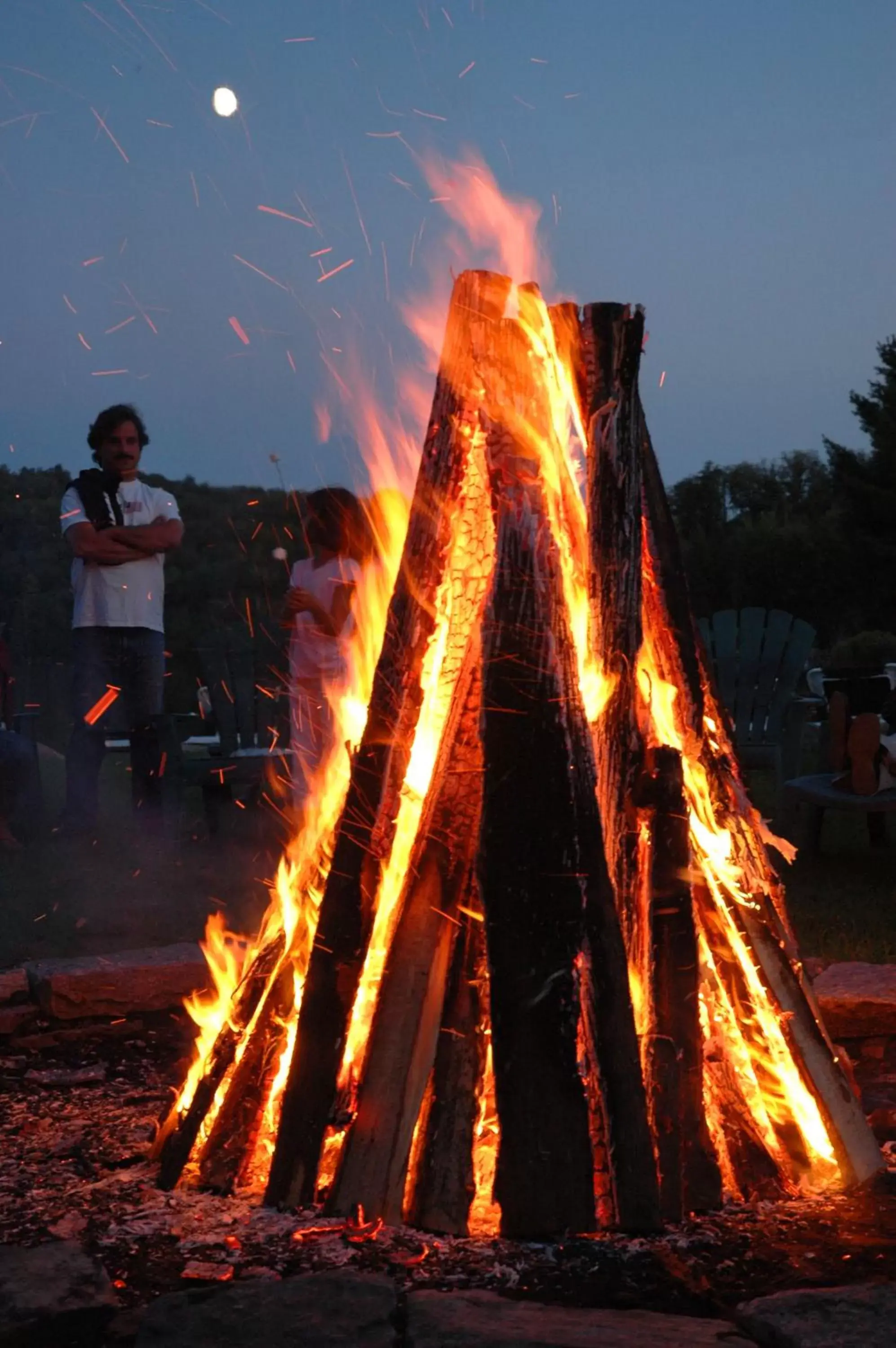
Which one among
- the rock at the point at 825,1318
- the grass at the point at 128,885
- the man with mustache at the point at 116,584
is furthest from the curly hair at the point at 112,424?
the rock at the point at 825,1318

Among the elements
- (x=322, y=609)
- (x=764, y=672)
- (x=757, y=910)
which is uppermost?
(x=322, y=609)

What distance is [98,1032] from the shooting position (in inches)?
140

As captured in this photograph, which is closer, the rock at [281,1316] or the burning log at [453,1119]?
the rock at [281,1316]

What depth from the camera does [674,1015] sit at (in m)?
2.26

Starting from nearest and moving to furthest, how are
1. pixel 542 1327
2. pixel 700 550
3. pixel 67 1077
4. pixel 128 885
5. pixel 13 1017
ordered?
pixel 542 1327 → pixel 67 1077 → pixel 13 1017 → pixel 128 885 → pixel 700 550

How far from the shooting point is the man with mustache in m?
6.38

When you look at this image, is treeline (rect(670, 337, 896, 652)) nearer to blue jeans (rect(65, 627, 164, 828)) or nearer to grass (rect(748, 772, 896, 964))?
grass (rect(748, 772, 896, 964))

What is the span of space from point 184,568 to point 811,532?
11.8 m

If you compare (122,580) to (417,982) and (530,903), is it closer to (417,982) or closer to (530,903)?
(417,982)

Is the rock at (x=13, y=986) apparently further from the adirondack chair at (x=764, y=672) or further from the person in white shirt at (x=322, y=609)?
the adirondack chair at (x=764, y=672)

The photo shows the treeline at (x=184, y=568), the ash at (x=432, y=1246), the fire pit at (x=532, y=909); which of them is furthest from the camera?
the treeline at (x=184, y=568)

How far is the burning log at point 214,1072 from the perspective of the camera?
246 centimetres

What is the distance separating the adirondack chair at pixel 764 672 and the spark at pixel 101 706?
3.99 metres

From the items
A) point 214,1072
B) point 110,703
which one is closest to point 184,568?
point 110,703
